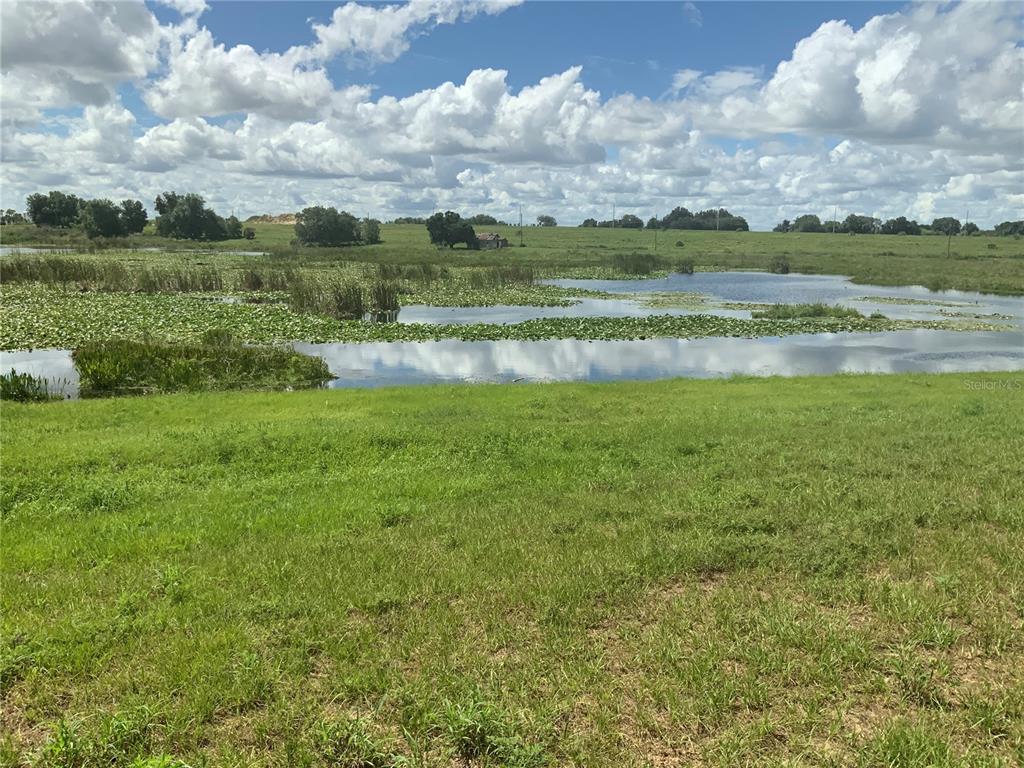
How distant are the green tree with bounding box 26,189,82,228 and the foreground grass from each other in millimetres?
151256

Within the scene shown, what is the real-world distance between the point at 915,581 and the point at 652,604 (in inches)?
100

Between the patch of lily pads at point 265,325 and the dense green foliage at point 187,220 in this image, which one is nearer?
the patch of lily pads at point 265,325

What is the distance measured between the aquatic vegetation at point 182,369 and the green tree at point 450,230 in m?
94.8

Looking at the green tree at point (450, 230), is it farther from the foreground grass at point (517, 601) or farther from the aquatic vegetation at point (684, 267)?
the foreground grass at point (517, 601)

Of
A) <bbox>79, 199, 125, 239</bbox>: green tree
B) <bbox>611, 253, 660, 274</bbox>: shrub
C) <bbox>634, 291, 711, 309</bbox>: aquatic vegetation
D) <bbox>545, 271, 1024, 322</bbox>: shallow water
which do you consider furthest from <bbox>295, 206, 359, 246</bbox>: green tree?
<bbox>634, 291, 711, 309</bbox>: aquatic vegetation

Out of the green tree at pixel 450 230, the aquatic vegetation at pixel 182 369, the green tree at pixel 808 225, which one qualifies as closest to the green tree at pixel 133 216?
the green tree at pixel 450 230

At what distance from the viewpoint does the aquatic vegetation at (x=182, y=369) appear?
64.4ft

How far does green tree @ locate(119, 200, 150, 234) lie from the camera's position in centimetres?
12388

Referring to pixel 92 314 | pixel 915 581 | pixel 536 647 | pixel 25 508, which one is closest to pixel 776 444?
pixel 915 581

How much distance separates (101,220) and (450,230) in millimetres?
62752

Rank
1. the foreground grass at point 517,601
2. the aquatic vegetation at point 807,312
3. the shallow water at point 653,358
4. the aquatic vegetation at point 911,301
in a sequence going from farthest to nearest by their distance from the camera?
the aquatic vegetation at point 911,301 < the aquatic vegetation at point 807,312 < the shallow water at point 653,358 < the foreground grass at point 517,601

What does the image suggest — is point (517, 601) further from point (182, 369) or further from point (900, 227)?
point (900, 227)

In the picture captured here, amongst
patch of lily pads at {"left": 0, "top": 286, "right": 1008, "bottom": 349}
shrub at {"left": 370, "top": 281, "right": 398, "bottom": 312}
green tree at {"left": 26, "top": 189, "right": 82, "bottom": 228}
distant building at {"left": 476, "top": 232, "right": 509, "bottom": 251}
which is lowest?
patch of lily pads at {"left": 0, "top": 286, "right": 1008, "bottom": 349}

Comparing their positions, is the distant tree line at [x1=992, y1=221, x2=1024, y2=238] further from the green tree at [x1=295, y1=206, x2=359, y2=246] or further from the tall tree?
the tall tree
